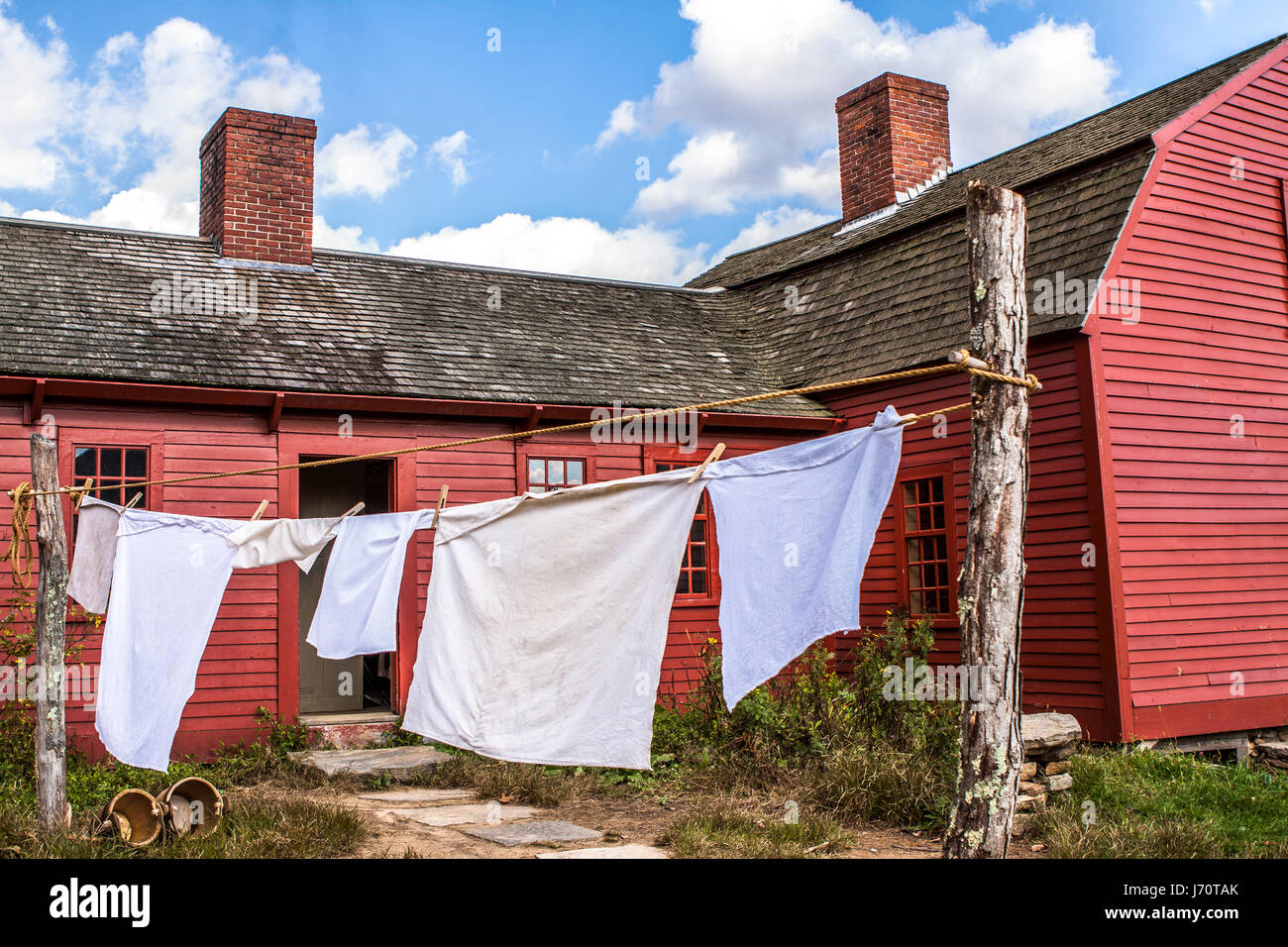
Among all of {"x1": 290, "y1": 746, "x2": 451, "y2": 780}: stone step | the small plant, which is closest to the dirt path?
{"x1": 290, "y1": 746, "x2": 451, "y2": 780}: stone step

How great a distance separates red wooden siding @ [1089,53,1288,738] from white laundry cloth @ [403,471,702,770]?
586cm

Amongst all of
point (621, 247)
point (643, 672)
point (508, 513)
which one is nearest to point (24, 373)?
point (508, 513)

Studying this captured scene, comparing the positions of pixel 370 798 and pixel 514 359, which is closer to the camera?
pixel 370 798

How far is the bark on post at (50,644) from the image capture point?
256 inches

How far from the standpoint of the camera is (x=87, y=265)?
11.0 meters

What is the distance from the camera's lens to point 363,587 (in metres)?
7.34

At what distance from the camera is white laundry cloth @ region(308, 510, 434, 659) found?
23.9 ft

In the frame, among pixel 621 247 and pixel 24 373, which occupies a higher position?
pixel 621 247

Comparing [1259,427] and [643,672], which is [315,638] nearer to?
[643,672]

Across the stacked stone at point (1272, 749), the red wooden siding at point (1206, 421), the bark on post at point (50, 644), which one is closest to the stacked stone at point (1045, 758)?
the red wooden siding at point (1206, 421)

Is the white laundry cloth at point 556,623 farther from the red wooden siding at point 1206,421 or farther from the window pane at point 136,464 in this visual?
the red wooden siding at point 1206,421

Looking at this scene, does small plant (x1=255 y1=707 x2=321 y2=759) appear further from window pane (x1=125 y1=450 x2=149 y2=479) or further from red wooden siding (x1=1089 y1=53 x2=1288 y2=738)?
red wooden siding (x1=1089 y1=53 x2=1288 y2=738)

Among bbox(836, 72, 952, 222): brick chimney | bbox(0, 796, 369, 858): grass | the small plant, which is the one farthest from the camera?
bbox(836, 72, 952, 222): brick chimney
